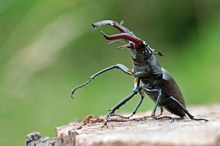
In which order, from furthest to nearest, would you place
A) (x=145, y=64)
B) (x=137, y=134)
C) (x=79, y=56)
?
1. (x=79, y=56)
2. (x=145, y=64)
3. (x=137, y=134)

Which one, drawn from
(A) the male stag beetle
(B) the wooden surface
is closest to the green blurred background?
(A) the male stag beetle

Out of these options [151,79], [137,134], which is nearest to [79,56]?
[151,79]

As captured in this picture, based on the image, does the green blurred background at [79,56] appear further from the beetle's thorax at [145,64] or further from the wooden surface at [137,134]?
the wooden surface at [137,134]

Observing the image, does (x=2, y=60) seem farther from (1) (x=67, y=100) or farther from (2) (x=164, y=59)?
(2) (x=164, y=59)

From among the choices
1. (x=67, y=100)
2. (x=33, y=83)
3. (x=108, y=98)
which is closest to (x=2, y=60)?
(x=33, y=83)

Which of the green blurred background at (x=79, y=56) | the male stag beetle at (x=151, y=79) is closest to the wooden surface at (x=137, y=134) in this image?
the male stag beetle at (x=151, y=79)

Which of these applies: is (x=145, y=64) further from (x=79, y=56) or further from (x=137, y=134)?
(x=79, y=56)
